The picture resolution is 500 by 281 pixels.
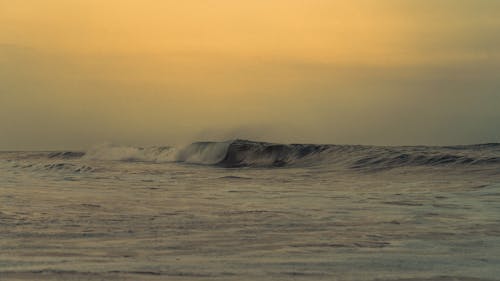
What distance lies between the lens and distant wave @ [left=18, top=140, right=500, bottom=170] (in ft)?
53.5

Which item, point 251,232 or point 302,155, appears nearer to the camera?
point 251,232

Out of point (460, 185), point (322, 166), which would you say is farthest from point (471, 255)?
point (322, 166)

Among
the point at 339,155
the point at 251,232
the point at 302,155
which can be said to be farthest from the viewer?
the point at 302,155

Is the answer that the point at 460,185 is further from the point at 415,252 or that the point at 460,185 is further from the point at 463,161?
the point at 415,252

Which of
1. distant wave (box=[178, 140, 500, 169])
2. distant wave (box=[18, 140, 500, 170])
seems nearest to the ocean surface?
distant wave (box=[178, 140, 500, 169])

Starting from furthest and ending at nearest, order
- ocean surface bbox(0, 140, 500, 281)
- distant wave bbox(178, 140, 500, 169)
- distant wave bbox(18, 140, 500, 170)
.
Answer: distant wave bbox(18, 140, 500, 170), distant wave bbox(178, 140, 500, 169), ocean surface bbox(0, 140, 500, 281)

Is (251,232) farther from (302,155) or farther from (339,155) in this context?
(302,155)

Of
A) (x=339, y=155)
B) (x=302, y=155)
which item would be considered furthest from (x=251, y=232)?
(x=302, y=155)

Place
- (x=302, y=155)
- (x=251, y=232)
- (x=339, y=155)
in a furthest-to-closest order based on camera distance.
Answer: (x=302, y=155)
(x=339, y=155)
(x=251, y=232)

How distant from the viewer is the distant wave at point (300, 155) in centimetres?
1630

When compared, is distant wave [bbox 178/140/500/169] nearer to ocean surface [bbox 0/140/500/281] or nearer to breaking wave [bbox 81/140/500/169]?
breaking wave [bbox 81/140/500/169]

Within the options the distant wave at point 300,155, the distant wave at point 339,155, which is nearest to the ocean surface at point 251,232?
the distant wave at point 339,155

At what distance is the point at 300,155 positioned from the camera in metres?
22.8

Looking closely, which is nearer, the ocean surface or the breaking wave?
the ocean surface
